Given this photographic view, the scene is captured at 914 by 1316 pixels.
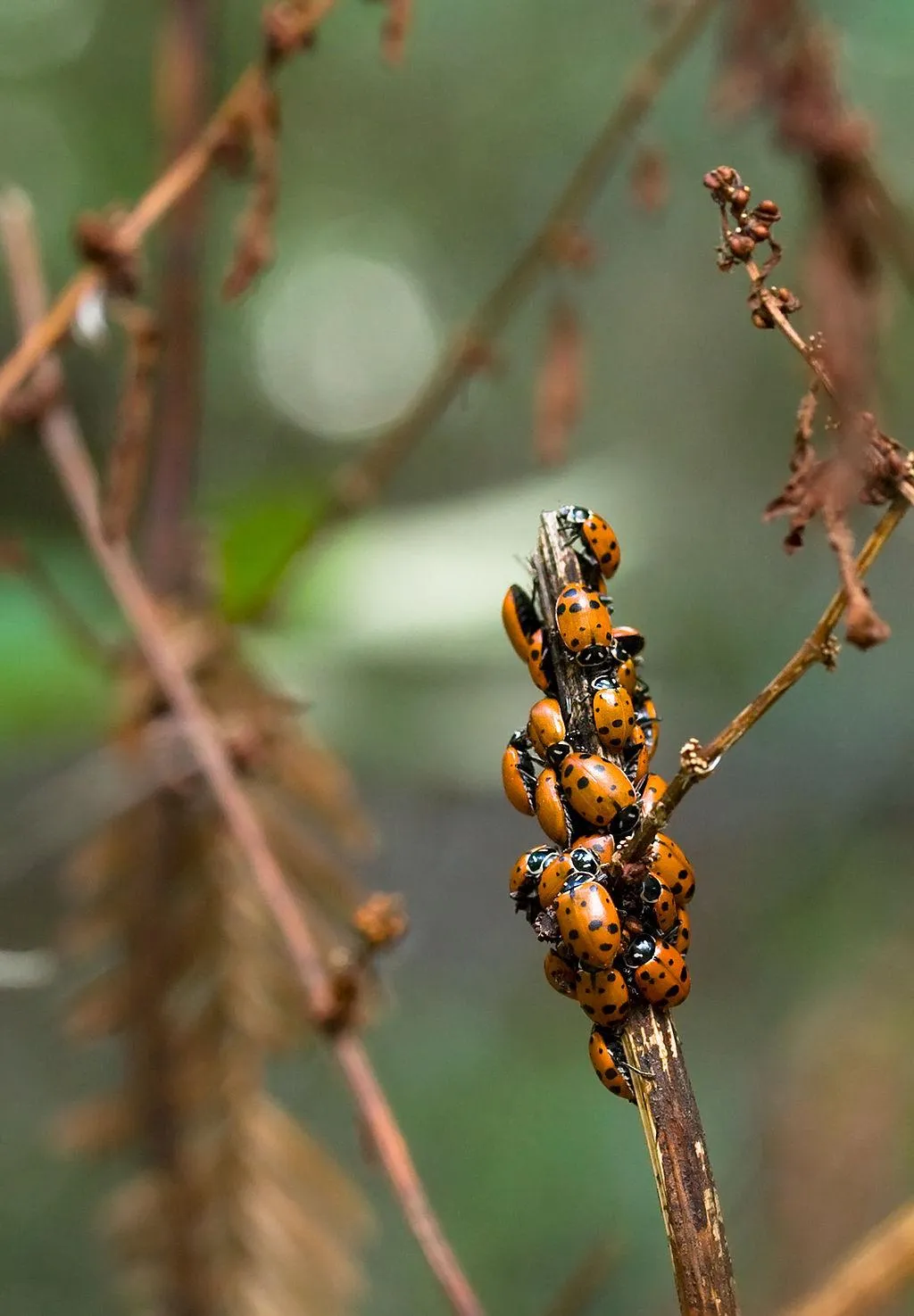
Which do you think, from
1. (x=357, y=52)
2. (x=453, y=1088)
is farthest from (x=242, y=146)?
(x=357, y=52)

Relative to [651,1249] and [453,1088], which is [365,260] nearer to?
[453,1088]

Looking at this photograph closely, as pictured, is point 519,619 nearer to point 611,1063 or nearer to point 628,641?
point 628,641

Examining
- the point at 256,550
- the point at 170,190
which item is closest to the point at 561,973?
the point at 170,190

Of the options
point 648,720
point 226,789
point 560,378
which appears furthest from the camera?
point 560,378

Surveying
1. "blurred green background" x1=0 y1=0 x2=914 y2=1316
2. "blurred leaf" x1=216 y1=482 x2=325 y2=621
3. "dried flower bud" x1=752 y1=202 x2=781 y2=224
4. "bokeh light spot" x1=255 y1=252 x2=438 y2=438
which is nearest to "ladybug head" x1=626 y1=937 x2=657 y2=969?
"dried flower bud" x1=752 y1=202 x2=781 y2=224

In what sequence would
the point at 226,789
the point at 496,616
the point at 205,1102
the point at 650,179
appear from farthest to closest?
the point at 496,616 → the point at 205,1102 → the point at 650,179 → the point at 226,789

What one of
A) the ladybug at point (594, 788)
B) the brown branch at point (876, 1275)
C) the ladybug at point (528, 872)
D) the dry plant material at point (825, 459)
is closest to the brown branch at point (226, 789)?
the brown branch at point (876, 1275)

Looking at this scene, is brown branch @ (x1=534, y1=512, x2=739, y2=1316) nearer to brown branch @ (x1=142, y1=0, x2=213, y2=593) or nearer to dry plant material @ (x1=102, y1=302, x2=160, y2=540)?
dry plant material @ (x1=102, y1=302, x2=160, y2=540)
